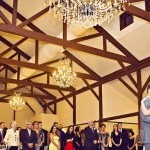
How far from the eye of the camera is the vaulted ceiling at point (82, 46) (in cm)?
833

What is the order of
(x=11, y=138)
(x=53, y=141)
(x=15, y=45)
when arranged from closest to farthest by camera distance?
1. (x=11, y=138)
2. (x=53, y=141)
3. (x=15, y=45)

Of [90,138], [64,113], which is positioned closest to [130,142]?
[90,138]

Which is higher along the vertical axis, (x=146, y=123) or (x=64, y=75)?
(x=64, y=75)

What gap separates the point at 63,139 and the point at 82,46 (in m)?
2.80

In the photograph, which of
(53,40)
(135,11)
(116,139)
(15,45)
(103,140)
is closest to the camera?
(135,11)

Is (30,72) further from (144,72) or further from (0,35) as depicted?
(144,72)

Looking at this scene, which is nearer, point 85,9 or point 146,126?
point 146,126

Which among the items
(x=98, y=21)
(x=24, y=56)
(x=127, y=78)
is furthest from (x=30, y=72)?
(x=98, y=21)

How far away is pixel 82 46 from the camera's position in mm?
8844

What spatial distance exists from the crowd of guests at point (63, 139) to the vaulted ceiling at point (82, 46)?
1.65m

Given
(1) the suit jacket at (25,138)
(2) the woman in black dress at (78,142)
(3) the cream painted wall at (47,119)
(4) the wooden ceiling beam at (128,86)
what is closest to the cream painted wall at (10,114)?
(3) the cream painted wall at (47,119)

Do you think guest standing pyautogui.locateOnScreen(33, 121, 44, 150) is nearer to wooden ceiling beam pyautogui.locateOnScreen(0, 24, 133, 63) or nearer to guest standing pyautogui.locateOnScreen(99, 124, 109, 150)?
guest standing pyautogui.locateOnScreen(99, 124, 109, 150)

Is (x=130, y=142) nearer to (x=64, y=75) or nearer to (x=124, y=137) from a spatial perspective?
(x=124, y=137)

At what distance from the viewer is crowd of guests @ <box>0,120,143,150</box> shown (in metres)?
8.36
